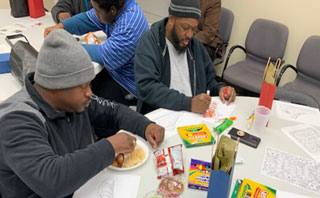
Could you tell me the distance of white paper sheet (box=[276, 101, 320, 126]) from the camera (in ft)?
5.62

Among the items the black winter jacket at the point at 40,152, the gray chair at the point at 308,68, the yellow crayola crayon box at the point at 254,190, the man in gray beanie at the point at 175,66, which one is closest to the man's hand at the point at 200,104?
the man in gray beanie at the point at 175,66

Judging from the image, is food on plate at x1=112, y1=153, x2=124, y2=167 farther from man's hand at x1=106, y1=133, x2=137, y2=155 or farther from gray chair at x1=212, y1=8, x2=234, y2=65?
gray chair at x1=212, y1=8, x2=234, y2=65

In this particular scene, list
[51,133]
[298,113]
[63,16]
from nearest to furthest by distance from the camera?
1. [51,133]
2. [298,113]
3. [63,16]

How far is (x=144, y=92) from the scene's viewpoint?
6.02 ft

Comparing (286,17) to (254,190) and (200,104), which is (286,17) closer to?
(200,104)

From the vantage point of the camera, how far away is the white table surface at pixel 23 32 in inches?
73.9

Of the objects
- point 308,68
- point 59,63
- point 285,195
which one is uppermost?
point 59,63

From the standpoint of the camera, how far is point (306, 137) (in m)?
1.56

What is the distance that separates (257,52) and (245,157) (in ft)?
7.17

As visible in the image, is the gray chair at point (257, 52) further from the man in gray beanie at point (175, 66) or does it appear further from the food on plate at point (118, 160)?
the food on plate at point (118, 160)

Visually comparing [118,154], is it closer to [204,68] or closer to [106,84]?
[204,68]

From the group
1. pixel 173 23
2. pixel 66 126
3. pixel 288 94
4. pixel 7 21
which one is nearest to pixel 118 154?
pixel 66 126

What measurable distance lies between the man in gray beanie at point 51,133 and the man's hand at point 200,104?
542 millimetres

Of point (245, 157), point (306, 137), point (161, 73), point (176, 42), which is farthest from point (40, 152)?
point (306, 137)
